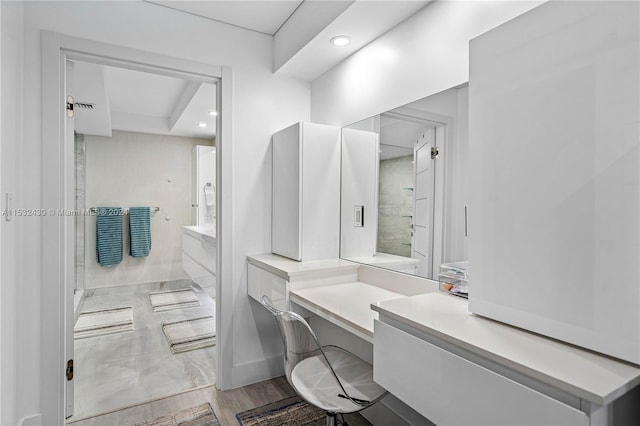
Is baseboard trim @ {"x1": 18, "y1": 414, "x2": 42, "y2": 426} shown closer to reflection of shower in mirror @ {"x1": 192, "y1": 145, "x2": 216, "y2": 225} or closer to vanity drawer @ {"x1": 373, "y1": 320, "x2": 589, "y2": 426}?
vanity drawer @ {"x1": 373, "y1": 320, "x2": 589, "y2": 426}

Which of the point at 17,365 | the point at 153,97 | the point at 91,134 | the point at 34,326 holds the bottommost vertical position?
the point at 17,365

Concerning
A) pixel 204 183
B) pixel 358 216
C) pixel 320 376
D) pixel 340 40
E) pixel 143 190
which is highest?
A: pixel 340 40

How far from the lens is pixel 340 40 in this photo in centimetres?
206

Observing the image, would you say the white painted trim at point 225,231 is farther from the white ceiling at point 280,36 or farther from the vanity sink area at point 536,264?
the vanity sink area at point 536,264

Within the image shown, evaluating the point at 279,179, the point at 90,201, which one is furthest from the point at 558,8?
the point at 90,201

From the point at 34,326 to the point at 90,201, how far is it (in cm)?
331

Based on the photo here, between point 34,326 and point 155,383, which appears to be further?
point 155,383

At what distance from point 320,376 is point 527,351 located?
944 mm

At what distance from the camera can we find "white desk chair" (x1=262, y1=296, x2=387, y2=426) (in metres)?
1.37

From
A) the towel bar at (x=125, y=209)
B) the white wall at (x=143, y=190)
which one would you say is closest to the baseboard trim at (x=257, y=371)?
the white wall at (x=143, y=190)

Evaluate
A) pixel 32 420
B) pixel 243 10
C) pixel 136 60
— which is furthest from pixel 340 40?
pixel 32 420

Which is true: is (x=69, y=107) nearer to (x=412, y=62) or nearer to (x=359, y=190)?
(x=359, y=190)

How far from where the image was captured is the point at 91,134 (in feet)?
15.3

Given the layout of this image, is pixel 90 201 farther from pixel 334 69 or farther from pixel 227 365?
pixel 334 69
